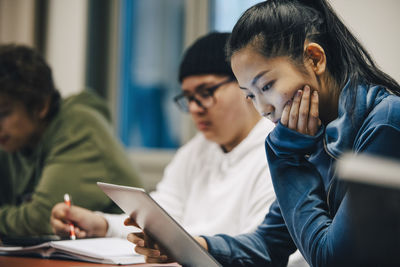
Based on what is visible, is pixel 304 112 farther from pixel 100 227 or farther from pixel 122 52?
pixel 122 52

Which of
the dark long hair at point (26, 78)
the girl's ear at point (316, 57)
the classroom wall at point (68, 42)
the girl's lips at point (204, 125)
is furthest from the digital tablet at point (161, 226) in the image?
the classroom wall at point (68, 42)

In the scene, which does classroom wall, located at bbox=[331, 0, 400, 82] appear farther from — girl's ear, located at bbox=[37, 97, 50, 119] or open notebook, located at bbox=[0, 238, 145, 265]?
girl's ear, located at bbox=[37, 97, 50, 119]

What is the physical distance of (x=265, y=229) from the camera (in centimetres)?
117

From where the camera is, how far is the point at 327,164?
96 centimetres

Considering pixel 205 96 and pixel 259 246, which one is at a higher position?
pixel 205 96

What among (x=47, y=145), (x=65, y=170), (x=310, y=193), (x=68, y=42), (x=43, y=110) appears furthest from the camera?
(x=68, y=42)

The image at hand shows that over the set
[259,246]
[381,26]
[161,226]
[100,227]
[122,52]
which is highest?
[381,26]

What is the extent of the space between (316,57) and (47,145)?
128 centimetres

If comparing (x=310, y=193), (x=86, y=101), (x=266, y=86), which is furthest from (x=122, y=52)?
(x=310, y=193)

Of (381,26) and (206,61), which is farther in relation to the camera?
(381,26)

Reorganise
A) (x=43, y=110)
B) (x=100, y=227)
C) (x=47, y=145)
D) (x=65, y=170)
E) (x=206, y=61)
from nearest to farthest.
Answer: (x=100, y=227)
(x=206, y=61)
(x=65, y=170)
(x=47, y=145)
(x=43, y=110)

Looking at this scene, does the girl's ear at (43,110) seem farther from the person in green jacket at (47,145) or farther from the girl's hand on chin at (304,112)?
the girl's hand on chin at (304,112)

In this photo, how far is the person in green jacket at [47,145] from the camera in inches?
70.4

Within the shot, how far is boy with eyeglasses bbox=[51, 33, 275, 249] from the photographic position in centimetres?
145
